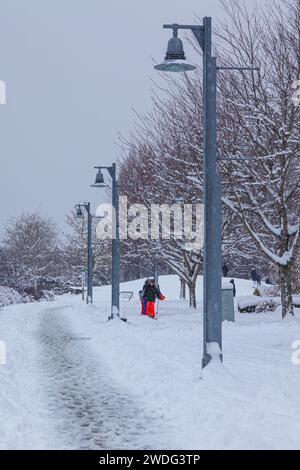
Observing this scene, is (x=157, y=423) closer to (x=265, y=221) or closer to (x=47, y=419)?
(x=47, y=419)

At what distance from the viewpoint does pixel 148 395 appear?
9.23 m

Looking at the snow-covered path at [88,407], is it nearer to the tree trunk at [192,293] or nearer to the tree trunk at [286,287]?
the tree trunk at [286,287]

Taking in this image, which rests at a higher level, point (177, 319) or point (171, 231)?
point (171, 231)

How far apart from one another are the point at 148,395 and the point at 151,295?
16.0 metres

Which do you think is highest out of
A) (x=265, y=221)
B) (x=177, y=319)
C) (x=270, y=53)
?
(x=270, y=53)

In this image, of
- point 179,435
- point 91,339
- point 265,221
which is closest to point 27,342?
point 91,339

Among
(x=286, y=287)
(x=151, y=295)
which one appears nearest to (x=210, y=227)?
(x=286, y=287)

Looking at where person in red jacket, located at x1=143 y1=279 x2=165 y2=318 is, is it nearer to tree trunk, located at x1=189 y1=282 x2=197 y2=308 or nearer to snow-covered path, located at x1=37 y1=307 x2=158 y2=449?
tree trunk, located at x1=189 y1=282 x2=197 y2=308

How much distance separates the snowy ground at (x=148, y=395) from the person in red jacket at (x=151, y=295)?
7.27m

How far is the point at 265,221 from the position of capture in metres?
21.7

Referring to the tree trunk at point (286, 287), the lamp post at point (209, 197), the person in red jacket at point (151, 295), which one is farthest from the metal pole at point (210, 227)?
the person in red jacket at point (151, 295)

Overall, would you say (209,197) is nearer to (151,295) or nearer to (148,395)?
(148,395)

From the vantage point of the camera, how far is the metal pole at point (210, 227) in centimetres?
1057
